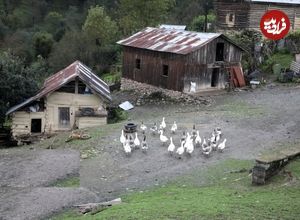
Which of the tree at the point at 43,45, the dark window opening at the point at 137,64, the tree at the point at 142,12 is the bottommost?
the dark window opening at the point at 137,64

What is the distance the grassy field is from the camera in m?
11.9

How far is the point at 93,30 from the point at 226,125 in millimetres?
34091

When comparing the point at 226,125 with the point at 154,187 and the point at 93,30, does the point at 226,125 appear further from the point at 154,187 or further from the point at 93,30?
the point at 93,30

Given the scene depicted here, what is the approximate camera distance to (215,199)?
1329 centimetres

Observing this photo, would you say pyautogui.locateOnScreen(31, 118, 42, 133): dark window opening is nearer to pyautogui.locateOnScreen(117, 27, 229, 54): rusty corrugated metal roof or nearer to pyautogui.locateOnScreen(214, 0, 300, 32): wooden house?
pyautogui.locateOnScreen(117, 27, 229, 54): rusty corrugated metal roof

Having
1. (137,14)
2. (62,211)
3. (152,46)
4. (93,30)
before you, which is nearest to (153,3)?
(137,14)

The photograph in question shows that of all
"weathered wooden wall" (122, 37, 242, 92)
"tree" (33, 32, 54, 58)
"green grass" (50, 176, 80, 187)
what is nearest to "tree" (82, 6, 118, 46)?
"tree" (33, 32, 54, 58)

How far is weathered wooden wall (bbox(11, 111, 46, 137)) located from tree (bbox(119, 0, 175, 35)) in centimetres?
2917

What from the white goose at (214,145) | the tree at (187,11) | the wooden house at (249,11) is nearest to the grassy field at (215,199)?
the white goose at (214,145)

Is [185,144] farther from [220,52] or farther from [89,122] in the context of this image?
[220,52]

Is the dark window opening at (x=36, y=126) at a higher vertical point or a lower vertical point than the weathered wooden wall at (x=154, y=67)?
lower

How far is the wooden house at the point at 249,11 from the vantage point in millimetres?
45344

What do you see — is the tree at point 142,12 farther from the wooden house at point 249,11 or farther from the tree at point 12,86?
the tree at point 12,86

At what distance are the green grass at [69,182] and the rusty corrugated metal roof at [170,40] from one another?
16.5 meters
